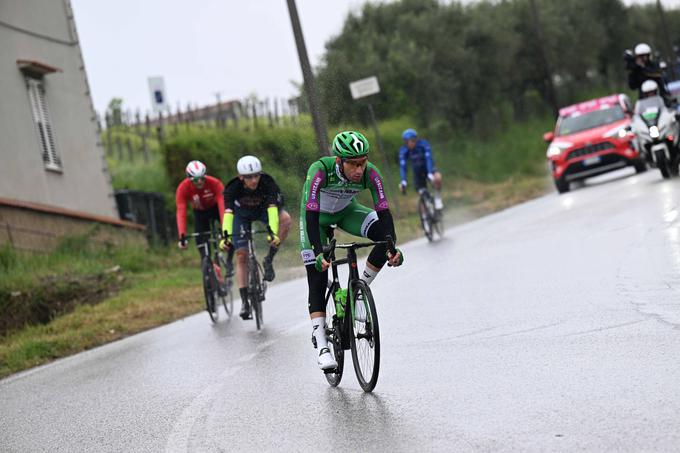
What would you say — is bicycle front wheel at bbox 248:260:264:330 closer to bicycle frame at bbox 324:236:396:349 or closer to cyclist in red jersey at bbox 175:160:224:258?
cyclist in red jersey at bbox 175:160:224:258

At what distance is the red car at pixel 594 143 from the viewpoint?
84.7ft

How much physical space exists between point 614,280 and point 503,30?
141 feet

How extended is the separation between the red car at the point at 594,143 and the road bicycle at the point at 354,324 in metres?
18.0

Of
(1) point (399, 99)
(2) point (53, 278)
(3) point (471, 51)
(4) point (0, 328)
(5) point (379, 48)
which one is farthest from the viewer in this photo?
(3) point (471, 51)

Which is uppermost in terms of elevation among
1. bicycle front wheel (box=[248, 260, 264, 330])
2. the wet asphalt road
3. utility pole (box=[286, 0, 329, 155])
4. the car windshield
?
utility pole (box=[286, 0, 329, 155])

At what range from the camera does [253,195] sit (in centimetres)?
1365

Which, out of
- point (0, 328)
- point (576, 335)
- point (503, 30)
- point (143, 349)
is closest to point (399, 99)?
point (503, 30)

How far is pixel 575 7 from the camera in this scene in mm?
64625

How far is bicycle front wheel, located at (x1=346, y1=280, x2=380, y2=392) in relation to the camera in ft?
26.2

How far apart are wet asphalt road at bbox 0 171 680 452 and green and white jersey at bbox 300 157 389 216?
132 cm

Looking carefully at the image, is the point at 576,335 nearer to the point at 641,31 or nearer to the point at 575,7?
the point at 575,7

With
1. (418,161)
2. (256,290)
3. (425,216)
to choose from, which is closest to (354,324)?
(256,290)

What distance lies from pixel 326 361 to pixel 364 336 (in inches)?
20.2

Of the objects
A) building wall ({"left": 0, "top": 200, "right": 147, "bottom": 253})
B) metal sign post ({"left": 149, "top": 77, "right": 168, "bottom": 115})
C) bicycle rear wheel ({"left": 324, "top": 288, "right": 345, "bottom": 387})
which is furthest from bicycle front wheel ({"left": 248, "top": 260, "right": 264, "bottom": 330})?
metal sign post ({"left": 149, "top": 77, "right": 168, "bottom": 115})
